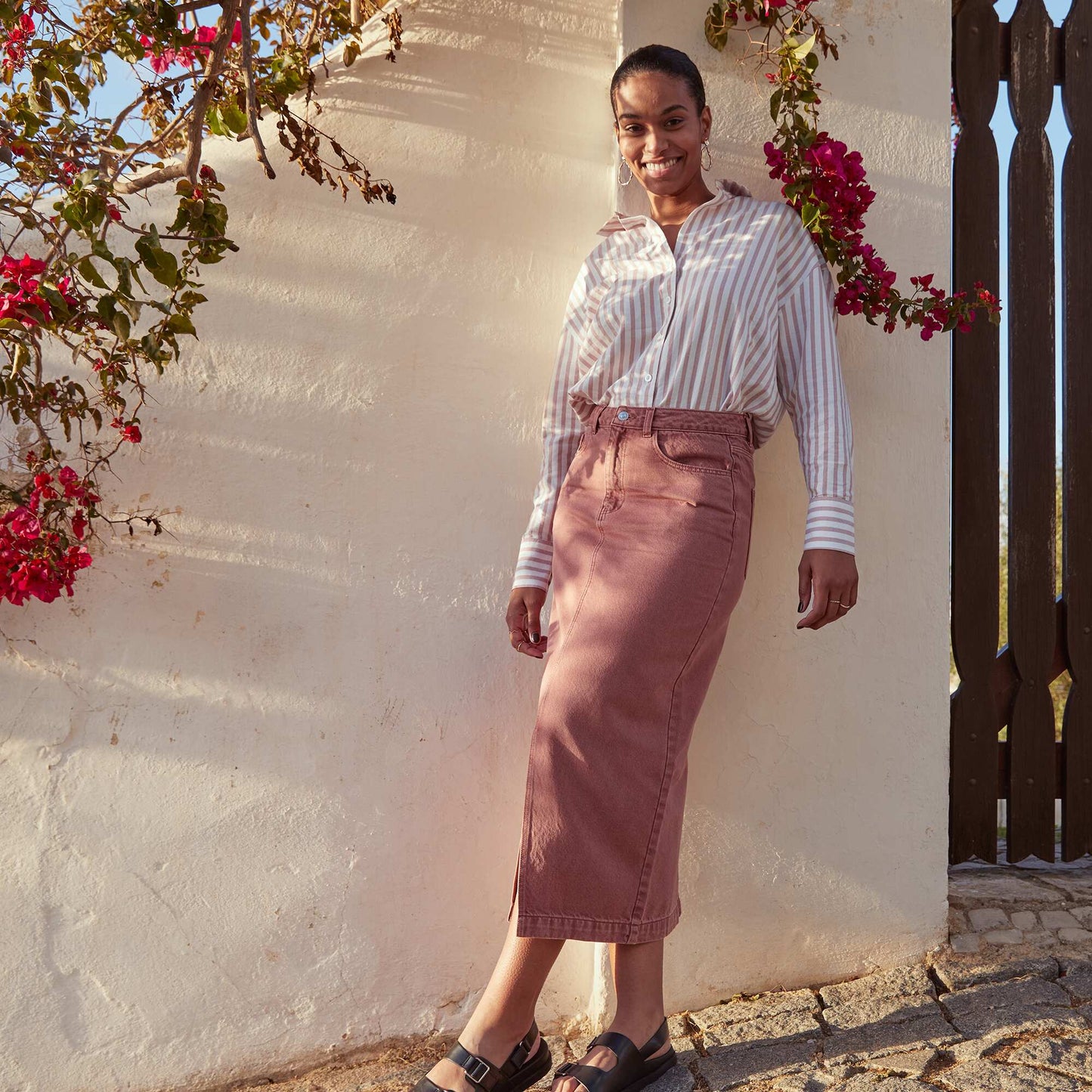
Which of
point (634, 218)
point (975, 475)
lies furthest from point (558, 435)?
point (975, 475)

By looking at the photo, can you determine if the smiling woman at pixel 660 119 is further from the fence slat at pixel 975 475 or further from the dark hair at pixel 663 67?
the fence slat at pixel 975 475

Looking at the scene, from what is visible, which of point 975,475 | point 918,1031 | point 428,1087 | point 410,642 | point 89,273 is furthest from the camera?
point 975,475

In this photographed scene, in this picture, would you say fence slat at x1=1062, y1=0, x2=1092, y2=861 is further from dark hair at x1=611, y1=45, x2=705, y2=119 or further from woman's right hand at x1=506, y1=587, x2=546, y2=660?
woman's right hand at x1=506, y1=587, x2=546, y2=660

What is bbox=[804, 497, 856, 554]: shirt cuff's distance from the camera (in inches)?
81.4

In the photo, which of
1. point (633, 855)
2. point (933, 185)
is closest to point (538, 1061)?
point (633, 855)

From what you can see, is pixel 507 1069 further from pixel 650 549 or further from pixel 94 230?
pixel 94 230

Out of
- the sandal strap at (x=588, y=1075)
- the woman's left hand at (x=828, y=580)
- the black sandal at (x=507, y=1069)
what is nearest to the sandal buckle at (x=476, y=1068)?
the black sandal at (x=507, y=1069)

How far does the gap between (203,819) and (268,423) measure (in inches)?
A: 36.0

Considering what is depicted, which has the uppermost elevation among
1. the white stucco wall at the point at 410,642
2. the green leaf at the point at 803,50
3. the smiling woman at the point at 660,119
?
the green leaf at the point at 803,50

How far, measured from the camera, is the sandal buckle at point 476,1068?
200cm

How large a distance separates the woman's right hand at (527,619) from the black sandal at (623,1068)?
80cm

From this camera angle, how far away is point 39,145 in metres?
2.09

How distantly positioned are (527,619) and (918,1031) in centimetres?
123

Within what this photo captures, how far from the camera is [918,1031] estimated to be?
226 cm
